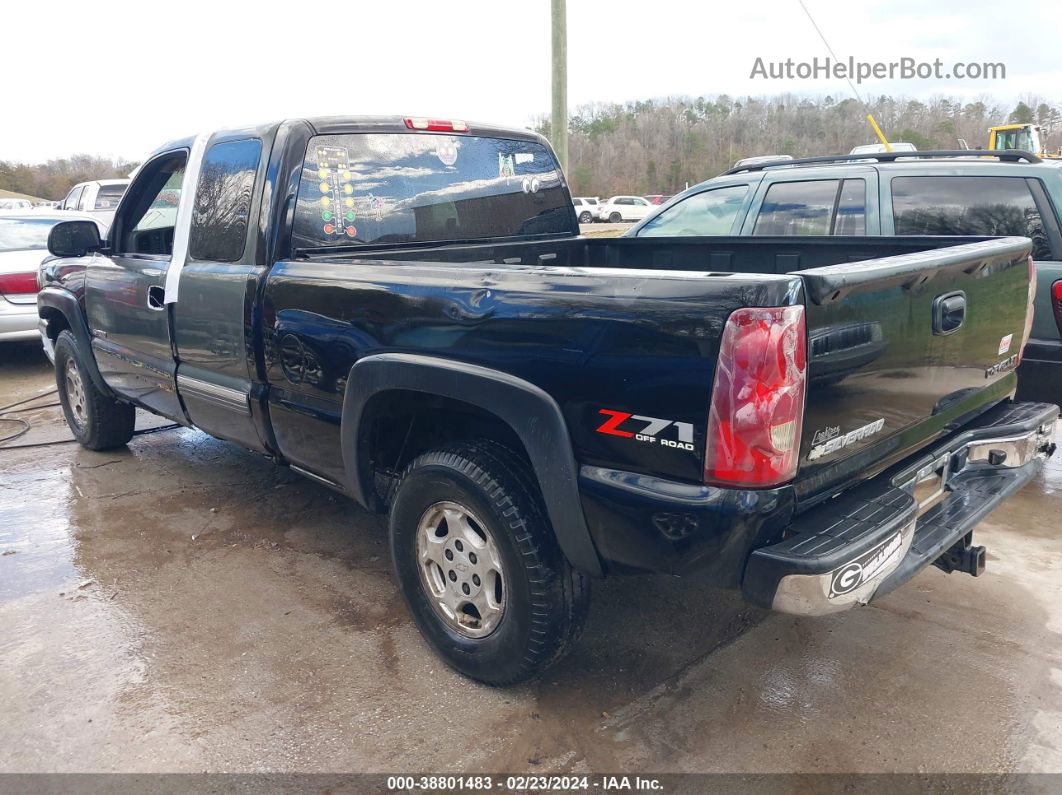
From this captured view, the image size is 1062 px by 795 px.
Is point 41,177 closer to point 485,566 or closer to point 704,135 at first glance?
point 704,135

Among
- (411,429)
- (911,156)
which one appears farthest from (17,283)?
(911,156)

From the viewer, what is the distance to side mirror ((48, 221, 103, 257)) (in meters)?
4.66

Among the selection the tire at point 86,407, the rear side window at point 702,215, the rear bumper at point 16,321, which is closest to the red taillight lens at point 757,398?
the rear side window at point 702,215

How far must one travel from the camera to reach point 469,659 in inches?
112

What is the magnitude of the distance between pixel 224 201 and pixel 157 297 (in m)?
0.77

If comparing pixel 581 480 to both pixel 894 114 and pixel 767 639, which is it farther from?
pixel 894 114

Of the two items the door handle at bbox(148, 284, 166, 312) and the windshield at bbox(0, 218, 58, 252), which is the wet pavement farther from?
the windshield at bbox(0, 218, 58, 252)

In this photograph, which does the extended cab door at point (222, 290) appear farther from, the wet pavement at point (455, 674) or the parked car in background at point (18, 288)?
the parked car in background at point (18, 288)

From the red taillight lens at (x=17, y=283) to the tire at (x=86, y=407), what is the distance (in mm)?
3077

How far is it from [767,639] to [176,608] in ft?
8.01

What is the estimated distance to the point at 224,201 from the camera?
3.72 m

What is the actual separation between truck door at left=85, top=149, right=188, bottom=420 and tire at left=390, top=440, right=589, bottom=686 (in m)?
1.99

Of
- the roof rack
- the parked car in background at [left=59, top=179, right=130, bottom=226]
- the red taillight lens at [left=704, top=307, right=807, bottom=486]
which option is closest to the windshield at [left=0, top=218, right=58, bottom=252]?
the parked car in background at [left=59, top=179, right=130, bottom=226]

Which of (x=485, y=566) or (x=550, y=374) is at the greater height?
(x=550, y=374)
